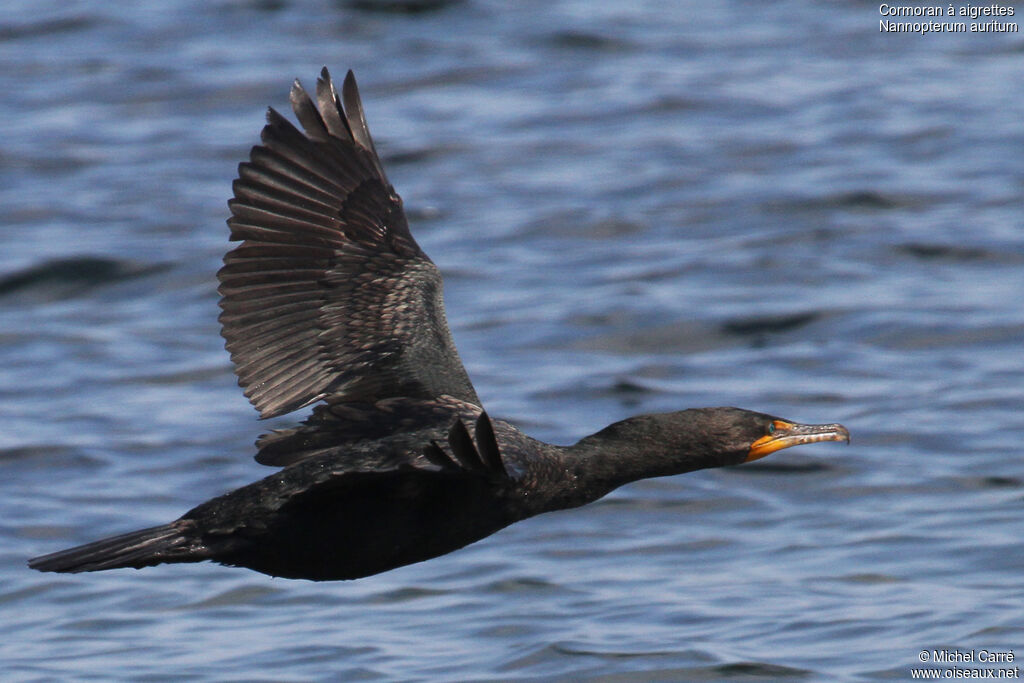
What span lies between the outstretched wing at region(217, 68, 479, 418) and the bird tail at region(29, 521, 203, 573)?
0.75 meters

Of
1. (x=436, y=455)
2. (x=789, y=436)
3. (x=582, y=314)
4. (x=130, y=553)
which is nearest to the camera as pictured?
(x=436, y=455)

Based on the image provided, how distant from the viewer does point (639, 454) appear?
642cm

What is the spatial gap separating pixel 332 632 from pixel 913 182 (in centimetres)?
752

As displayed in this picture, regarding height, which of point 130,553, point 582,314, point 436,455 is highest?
point 582,314

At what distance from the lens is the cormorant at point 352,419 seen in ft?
19.4

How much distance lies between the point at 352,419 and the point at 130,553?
3.16 feet

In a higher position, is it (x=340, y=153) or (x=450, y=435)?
(x=340, y=153)

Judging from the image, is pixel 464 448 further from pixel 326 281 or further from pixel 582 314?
pixel 582 314

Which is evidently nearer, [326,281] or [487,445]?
[487,445]

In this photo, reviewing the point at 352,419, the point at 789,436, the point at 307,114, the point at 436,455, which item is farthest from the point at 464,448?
the point at 307,114

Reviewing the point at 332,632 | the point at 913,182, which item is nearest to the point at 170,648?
the point at 332,632

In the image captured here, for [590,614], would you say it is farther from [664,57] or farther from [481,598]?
[664,57]

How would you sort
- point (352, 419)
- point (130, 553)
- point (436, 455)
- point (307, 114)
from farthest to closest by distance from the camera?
1. point (307, 114)
2. point (352, 419)
3. point (130, 553)
4. point (436, 455)

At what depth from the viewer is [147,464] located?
9.76 m
